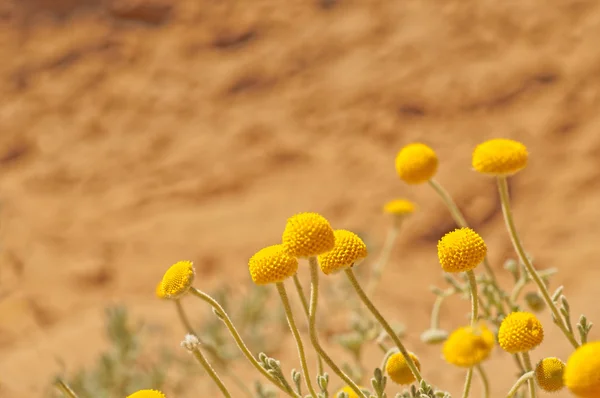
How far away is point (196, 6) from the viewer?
7.75 meters

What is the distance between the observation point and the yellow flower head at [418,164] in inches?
74.9

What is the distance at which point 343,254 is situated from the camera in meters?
1.36

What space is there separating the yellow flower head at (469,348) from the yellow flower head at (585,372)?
137mm

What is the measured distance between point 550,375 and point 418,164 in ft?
2.58

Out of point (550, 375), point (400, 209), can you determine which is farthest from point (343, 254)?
point (400, 209)

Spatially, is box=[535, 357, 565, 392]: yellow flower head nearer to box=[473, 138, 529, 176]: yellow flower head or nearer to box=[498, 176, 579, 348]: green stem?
box=[498, 176, 579, 348]: green stem

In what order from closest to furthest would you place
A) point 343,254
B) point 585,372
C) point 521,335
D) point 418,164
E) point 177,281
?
point 585,372, point 521,335, point 343,254, point 177,281, point 418,164

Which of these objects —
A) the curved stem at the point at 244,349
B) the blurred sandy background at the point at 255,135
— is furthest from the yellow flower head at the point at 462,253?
the blurred sandy background at the point at 255,135

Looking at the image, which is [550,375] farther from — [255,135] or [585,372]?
[255,135]

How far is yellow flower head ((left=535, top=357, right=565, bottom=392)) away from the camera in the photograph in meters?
1.27

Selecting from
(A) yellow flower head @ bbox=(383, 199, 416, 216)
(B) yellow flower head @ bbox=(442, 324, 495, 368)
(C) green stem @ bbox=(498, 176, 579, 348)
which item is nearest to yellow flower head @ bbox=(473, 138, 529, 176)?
(C) green stem @ bbox=(498, 176, 579, 348)

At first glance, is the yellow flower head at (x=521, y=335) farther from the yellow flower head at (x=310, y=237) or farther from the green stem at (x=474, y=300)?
the yellow flower head at (x=310, y=237)

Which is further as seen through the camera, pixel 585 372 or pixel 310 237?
pixel 310 237

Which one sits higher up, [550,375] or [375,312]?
[375,312]
